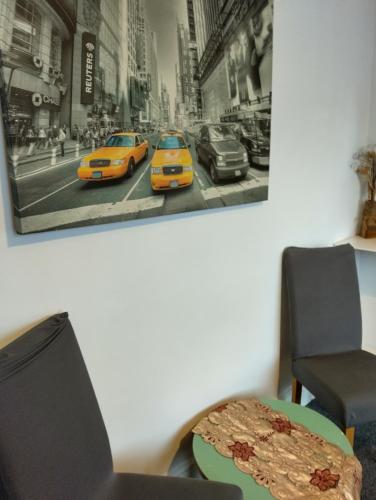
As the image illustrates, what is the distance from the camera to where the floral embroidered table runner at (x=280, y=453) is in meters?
1.32

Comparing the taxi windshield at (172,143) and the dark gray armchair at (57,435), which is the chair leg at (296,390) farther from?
the taxi windshield at (172,143)

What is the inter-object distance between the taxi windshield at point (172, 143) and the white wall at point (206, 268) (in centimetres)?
28

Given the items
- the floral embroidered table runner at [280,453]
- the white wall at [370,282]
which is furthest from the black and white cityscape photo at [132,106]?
the white wall at [370,282]

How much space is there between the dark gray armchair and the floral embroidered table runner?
9.2 inches

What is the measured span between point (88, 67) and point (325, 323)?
165cm

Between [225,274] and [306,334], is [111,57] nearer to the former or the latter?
[225,274]

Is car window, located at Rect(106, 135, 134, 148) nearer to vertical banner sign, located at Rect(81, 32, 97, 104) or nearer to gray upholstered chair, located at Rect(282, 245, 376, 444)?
vertical banner sign, located at Rect(81, 32, 97, 104)

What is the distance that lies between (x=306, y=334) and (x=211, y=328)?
22.8 inches

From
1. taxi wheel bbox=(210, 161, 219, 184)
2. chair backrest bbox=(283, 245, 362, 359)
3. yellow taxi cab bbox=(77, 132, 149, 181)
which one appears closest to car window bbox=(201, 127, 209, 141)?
taxi wheel bbox=(210, 161, 219, 184)

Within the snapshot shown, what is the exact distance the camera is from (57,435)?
105 centimetres

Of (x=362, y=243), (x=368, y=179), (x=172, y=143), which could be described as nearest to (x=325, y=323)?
(x=362, y=243)

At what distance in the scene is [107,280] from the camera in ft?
4.37

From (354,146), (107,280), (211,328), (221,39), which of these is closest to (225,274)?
(211,328)

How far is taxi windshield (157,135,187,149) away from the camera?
138 centimetres
